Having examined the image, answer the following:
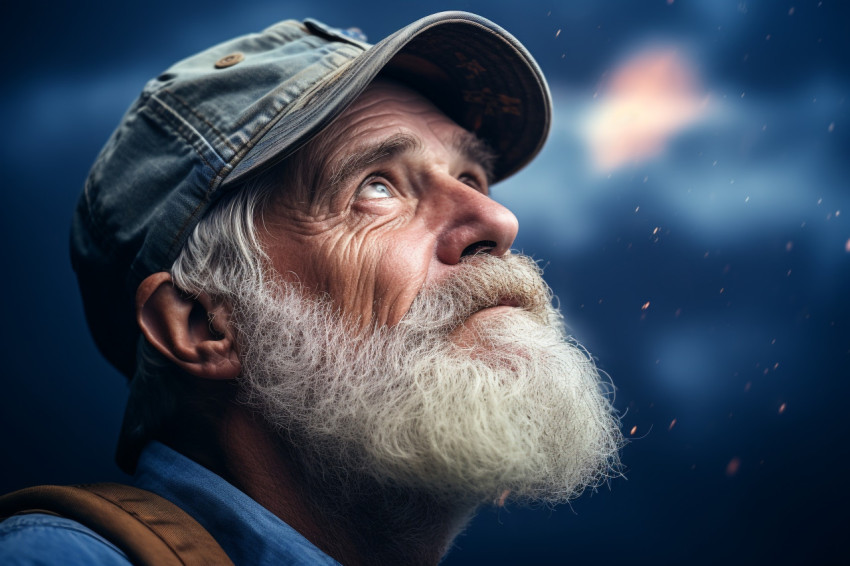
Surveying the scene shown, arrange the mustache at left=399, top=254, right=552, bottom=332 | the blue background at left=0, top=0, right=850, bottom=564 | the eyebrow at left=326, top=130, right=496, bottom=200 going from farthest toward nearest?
1. the blue background at left=0, top=0, right=850, bottom=564
2. the eyebrow at left=326, top=130, right=496, bottom=200
3. the mustache at left=399, top=254, right=552, bottom=332

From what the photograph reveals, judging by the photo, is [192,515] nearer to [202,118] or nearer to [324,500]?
[324,500]

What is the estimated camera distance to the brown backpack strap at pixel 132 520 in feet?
3.02

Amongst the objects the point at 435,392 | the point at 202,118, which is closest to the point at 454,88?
the point at 202,118

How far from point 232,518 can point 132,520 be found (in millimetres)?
203

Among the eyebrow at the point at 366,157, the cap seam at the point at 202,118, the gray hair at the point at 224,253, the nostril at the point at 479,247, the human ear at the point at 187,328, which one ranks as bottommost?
the human ear at the point at 187,328

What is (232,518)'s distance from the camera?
1110 mm

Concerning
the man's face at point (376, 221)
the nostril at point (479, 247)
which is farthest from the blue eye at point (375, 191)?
the nostril at point (479, 247)

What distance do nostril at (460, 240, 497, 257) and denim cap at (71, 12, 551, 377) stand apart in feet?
1.37

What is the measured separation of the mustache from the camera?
1.17 meters

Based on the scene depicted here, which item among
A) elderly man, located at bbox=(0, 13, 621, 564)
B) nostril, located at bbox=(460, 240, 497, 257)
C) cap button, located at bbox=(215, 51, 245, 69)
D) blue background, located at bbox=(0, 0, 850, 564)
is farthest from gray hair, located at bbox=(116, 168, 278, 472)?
blue background, located at bbox=(0, 0, 850, 564)

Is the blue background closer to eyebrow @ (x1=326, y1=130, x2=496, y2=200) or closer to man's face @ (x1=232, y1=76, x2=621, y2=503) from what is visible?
man's face @ (x1=232, y1=76, x2=621, y2=503)

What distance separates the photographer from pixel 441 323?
1.16 m

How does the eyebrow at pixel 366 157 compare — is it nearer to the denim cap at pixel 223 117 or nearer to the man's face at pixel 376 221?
the man's face at pixel 376 221

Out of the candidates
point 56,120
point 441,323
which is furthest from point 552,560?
point 56,120
